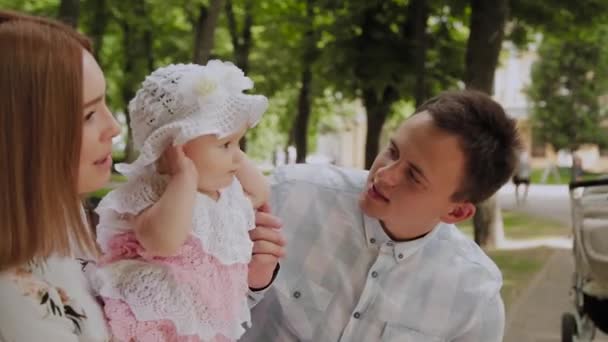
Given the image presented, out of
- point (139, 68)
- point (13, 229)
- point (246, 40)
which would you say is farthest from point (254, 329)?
point (139, 68)

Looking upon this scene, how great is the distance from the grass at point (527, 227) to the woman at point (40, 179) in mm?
11436

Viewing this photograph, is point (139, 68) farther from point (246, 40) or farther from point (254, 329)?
point (254, 329)

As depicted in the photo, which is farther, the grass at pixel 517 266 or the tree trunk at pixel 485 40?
the tree trunk at pixel 485 40

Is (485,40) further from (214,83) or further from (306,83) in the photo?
(214,83)

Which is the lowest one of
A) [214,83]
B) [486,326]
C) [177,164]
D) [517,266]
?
[517,266]

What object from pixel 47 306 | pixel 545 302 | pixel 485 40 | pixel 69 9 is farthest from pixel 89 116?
pixel 485 40

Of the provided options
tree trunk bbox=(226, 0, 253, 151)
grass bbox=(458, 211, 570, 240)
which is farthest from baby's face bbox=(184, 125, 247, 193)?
tree trunk bbox=(226, 0, 253, 151)

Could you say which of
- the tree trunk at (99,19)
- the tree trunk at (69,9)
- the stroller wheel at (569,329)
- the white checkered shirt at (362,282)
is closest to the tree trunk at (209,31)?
the tree trunk at (69,9)

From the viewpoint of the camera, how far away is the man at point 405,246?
2.10 m

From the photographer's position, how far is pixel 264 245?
1807 mm

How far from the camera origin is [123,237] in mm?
1544

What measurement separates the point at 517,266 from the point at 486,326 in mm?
8315

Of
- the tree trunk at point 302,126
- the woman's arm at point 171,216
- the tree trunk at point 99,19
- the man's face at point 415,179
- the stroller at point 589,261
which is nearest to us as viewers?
the woman's arm at point 171,216

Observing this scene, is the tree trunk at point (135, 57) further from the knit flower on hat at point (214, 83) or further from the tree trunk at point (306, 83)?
the knit flower on hat at point (214, 83)
